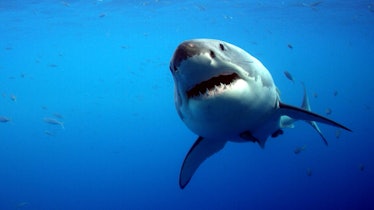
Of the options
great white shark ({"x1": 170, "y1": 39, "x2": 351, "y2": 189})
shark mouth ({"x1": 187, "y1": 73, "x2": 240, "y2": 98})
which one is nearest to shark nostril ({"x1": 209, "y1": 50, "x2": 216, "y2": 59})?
great white shark ({"x1": 170, "y1": 39, "x2": 351, "y2": 189})

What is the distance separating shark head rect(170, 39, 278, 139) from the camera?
93.1 inches

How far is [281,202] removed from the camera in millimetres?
28391

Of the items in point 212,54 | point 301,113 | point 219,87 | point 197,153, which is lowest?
point 197,153

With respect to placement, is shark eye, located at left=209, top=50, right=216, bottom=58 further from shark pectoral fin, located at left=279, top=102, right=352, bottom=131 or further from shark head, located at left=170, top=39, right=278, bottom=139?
shark pectoral fin, located at left=279, top=102, right=352, bottom=131

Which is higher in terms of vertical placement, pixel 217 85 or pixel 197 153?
pixel 217 85

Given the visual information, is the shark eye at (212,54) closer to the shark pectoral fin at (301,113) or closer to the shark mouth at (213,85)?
the shark mouth at (213,85)

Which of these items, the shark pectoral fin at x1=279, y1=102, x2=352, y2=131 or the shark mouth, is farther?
the shark pectoral fin at x1=279, y1=102, x2=352, y2=131

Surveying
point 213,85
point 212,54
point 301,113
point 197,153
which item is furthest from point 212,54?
point 197,153

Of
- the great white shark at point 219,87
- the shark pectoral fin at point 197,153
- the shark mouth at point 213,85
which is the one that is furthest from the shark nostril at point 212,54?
the shark pectoral fin at point 197,153

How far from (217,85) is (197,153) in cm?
275

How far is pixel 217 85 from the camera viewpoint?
256 cm

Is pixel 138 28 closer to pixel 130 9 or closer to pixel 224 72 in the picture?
pixel 130 9

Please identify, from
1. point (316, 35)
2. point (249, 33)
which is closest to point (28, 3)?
point (249, 33)

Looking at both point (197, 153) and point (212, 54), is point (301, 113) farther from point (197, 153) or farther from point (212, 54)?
point (212, 54)
